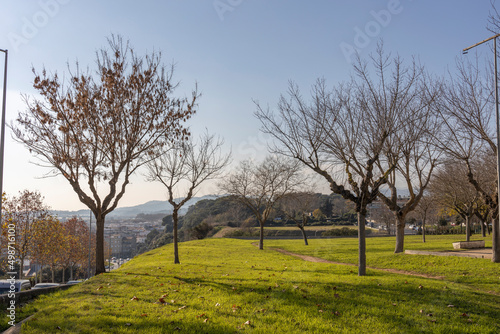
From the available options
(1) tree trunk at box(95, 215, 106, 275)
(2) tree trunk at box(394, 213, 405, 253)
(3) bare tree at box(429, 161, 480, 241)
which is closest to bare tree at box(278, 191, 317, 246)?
(2) tree trunk at box(394, 213, 405, 253)

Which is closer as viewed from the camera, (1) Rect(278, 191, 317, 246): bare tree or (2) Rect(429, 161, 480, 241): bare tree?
(2) Rect(429, 161, 480, 241): bare tree

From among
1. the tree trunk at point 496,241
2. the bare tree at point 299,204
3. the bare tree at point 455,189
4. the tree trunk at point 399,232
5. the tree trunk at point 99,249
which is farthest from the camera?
the bare tree at point 299,204

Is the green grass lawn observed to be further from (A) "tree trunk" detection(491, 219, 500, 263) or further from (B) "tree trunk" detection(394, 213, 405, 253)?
(B) "tree trunk" detection(394, 213, 405, 253)

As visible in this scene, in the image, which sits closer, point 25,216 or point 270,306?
point 270,306

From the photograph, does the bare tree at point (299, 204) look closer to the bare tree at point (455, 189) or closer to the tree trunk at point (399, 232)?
the tree trunk at point (399, 232)

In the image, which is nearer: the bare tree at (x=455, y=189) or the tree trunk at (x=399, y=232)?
the tree trunk at (x=399, y=232)

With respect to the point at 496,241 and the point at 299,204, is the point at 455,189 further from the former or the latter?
the point at 299,204

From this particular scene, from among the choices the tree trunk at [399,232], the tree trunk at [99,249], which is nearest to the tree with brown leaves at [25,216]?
the tree trunk at [99,249]

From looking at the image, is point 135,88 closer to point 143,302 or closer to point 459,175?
point 143,302

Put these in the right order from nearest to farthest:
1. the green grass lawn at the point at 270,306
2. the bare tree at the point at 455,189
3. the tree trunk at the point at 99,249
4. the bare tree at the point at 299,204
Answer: the green grass lawn at the point at 270,306
the tree trunk at the point at 99,249
the bare tree at the point at 455,189
the bare tree at the point at 299,204

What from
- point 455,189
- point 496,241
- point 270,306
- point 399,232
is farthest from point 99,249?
point 455,189

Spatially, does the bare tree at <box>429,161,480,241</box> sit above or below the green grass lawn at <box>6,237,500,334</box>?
above

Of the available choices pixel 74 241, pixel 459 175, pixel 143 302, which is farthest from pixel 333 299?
pixel 74 241

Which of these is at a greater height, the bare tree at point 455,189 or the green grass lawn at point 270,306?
the bare tree at point 455,189
